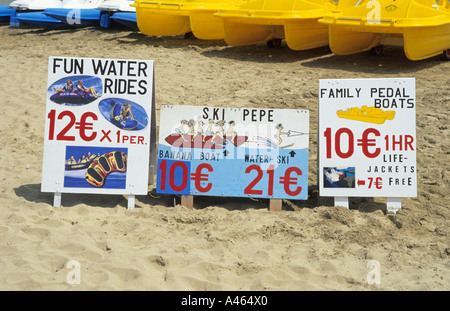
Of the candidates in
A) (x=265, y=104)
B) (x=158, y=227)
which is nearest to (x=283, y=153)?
(x=158, y=227)

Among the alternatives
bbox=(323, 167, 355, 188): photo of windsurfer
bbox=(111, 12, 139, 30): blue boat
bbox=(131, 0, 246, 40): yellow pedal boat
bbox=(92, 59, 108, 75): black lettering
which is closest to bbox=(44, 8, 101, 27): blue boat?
bbox=(111, 12, 139, 30): blue boat

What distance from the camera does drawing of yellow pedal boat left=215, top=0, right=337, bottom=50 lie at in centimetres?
1051

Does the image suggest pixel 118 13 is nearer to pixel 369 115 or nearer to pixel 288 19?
pixel 288 19

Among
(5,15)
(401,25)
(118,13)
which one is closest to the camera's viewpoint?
(401,25)

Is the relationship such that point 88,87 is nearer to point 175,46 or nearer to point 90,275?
point 90,275

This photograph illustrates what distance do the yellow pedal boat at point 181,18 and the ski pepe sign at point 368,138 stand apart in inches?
265

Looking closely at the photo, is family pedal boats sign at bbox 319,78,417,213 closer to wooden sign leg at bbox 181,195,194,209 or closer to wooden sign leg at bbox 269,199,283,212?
wooden sign leg at bbox 269,199,283,212

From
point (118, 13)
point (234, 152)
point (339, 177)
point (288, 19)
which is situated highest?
point (118, 13)

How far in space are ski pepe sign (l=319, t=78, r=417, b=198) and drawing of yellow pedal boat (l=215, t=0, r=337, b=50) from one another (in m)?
5.51

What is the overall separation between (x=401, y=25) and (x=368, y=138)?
4.75m

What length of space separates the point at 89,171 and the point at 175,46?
662cm

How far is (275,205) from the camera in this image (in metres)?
5.18

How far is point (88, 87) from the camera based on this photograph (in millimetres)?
5219

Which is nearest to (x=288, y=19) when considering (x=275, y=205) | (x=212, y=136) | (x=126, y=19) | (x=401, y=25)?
(x=401, y=25)
